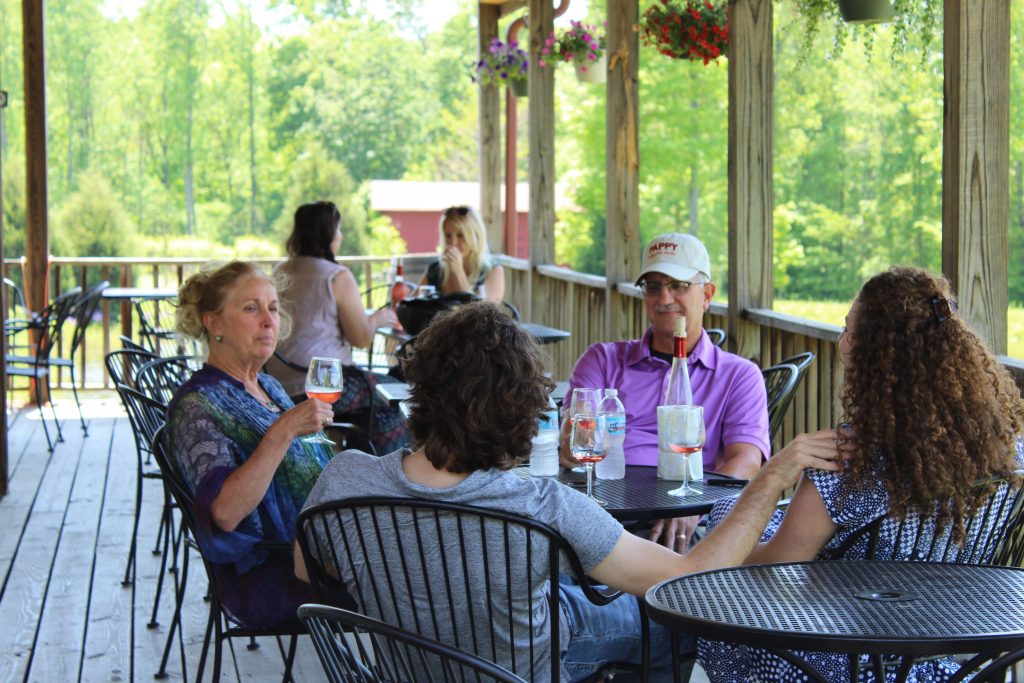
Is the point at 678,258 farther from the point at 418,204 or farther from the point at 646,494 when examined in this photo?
the point at 418,204

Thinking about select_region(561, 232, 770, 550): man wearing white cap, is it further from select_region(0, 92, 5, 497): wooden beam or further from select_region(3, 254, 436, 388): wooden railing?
select_region(0, 92, 5, 497): wooden beam

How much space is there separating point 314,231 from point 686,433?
2.87 m

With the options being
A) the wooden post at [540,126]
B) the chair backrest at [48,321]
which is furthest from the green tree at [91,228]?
the wooden post at [540,126]

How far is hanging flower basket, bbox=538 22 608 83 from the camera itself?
6988 millimetres

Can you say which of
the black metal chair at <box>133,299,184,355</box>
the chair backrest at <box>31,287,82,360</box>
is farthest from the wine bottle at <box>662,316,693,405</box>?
the chair backrest at <box>31,287,82,360</box>

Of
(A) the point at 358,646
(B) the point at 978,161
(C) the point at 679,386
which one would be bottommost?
(A) the point at 358,646

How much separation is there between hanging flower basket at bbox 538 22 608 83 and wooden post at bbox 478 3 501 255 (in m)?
2.22

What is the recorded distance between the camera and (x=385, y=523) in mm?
1890

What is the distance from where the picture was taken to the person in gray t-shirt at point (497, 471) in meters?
1.84

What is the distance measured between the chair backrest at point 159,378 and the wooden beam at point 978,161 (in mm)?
2287

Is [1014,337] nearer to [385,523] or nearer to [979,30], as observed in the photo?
[979,30]

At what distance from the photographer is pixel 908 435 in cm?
→ 193

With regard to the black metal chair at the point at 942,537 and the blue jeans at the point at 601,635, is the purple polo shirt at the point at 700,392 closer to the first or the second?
the blue jeans at the point at 601,635

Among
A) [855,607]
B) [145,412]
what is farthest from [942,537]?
[145,412]
